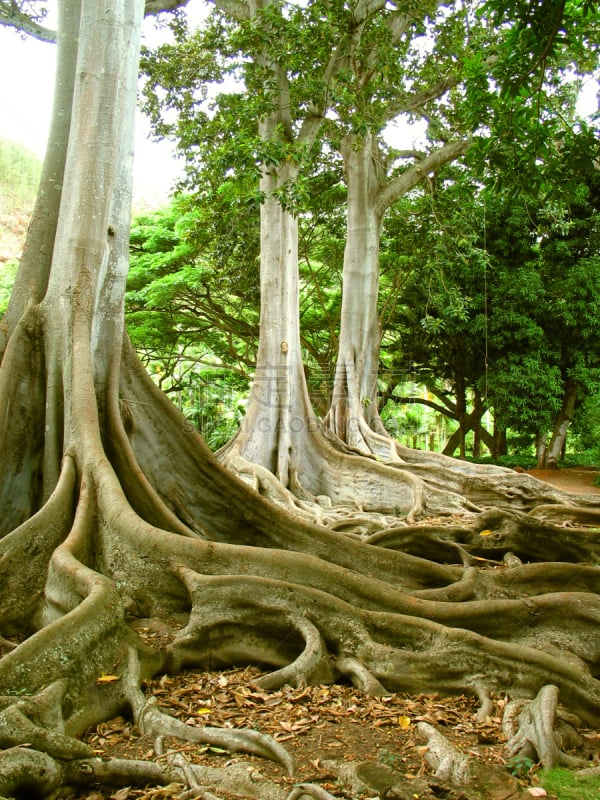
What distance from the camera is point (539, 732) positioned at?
294 cm

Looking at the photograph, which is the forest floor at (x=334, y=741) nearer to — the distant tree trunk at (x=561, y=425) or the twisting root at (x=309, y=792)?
the twisting root at (x=309, y=792)

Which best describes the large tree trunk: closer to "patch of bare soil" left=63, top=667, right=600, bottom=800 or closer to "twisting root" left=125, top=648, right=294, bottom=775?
"patch of bare soil" left=63, top=667, right=600, bottom=800

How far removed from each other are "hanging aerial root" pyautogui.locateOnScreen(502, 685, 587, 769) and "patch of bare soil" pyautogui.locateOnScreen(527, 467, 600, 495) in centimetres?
988

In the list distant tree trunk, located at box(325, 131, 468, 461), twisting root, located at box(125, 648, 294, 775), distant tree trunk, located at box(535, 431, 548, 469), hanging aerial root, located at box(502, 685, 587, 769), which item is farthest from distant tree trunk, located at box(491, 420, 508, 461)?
twisting root, located at box(125, 648, 294, 775)

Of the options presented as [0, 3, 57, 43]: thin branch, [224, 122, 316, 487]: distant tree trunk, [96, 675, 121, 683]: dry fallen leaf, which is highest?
[0, 3, 57, 43]: thin branch

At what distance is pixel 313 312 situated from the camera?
69.8ft

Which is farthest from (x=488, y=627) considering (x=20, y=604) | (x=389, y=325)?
(x=389, y=325)

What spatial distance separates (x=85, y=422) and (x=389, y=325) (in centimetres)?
1643

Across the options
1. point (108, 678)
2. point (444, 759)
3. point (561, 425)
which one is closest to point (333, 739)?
point (444, 759)

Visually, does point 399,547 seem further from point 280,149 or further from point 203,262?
point 203,262

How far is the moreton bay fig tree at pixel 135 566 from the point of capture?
9.65ft

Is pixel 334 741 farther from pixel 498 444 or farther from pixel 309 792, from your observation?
pixel 498 444

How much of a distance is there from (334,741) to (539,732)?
0.87 metres

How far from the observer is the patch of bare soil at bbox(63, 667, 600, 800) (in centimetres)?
252
